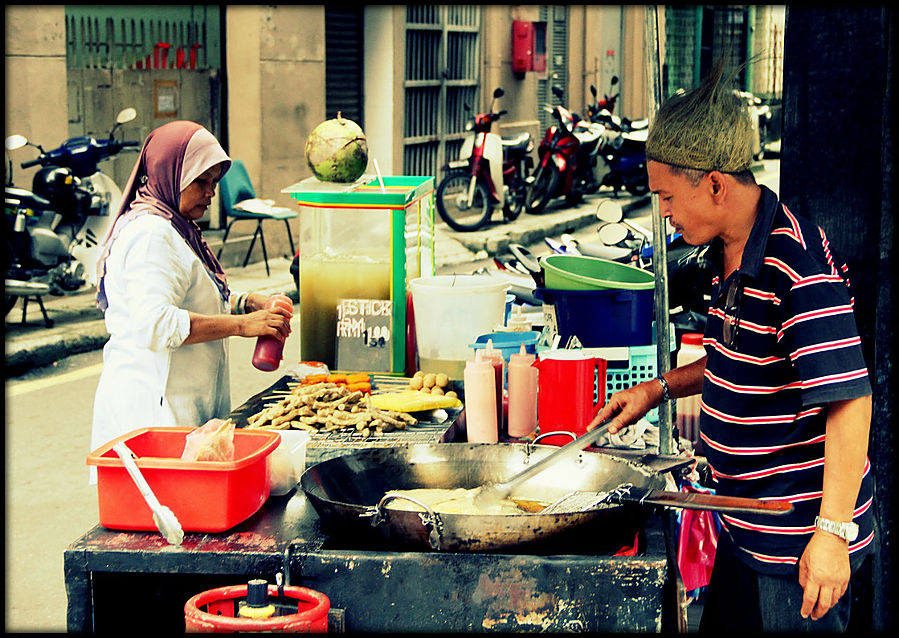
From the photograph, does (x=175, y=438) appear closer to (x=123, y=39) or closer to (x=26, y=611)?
(x=26, y=611)

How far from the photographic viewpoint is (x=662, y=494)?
7.41 feet

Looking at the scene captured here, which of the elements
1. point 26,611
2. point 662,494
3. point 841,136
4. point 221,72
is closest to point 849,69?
point 841,136

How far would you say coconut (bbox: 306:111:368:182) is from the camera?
4180 millimetres

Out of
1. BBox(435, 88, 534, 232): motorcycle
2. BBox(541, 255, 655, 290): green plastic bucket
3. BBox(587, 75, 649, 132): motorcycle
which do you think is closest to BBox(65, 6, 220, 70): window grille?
BBox(435, 88, 534, 232): motorcycle

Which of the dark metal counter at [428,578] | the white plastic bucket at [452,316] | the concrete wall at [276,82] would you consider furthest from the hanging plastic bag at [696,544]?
the concrete wall at [276,82]

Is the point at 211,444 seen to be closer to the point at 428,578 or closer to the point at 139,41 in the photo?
the point at 428,578

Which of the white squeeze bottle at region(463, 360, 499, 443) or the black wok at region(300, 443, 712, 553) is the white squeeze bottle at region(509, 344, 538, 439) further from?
the black wok at region(300, 443, 712, 553)

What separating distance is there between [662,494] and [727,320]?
432mm

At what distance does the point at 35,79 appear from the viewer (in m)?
8.75

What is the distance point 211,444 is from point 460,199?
1071 cm

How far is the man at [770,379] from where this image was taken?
7.24 feet

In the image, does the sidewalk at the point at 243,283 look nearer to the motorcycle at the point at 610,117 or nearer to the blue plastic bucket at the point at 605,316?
the motorcycle at the point at 610,117

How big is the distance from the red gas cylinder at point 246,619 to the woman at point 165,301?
130 centimetres

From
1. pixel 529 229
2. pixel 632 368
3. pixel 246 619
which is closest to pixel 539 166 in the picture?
pixel 529 229
